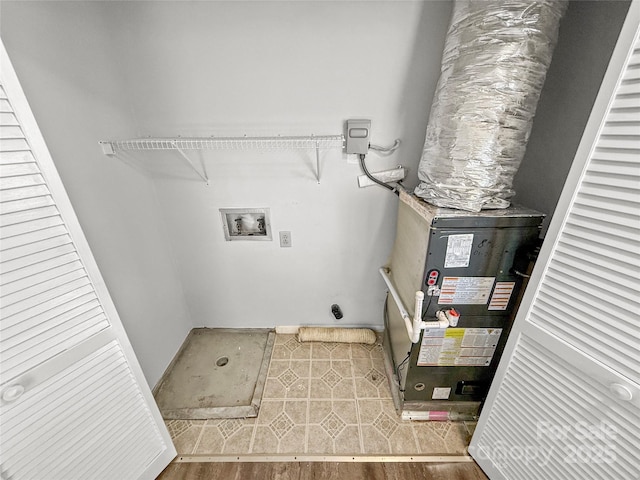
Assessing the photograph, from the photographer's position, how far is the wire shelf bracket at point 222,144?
1264 millimetres

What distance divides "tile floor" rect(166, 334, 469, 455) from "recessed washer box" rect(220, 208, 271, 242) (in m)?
1.00

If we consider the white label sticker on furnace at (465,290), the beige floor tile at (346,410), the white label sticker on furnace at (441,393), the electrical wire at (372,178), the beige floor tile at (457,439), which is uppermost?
the electrical wire at (372,178)

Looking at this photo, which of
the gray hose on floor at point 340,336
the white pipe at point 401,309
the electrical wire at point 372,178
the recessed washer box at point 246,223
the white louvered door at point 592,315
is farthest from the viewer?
the gray hose on floor at point 340,336

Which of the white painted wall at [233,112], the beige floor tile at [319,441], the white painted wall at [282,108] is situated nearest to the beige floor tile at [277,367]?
the beige floor tile at [319,441]

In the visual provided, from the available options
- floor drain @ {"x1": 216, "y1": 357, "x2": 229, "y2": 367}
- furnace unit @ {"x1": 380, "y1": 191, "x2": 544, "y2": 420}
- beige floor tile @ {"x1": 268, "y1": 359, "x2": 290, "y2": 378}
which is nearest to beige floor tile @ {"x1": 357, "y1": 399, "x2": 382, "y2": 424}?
furnace unit @ {"x1": 380, "y1": 191, "x2": 544, "y2": 420}

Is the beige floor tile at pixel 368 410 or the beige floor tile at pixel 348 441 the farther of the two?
the beige floor tile at pixel 368 410

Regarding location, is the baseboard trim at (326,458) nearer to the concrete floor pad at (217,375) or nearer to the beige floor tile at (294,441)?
the beige floor tile at (294,441)

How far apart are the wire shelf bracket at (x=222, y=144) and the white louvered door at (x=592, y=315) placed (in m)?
1.02

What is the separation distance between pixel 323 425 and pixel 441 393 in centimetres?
71

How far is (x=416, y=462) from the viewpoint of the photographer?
1266 millimetres

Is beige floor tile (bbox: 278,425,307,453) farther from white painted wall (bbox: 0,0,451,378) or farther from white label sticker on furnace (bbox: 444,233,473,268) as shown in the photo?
white label sticker on furnace (bbox: 444,233,473,268)

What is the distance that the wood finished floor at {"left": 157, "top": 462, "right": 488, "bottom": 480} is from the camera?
121 cm

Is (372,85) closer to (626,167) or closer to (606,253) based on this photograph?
(626,167)

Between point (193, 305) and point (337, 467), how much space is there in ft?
4.96
